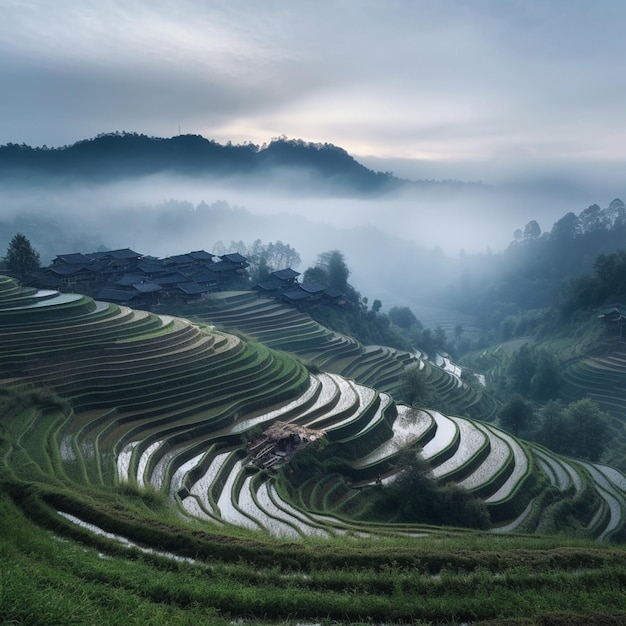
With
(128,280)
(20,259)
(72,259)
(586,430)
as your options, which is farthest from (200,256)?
(586,430)

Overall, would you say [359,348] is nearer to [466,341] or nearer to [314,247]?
[466,341]

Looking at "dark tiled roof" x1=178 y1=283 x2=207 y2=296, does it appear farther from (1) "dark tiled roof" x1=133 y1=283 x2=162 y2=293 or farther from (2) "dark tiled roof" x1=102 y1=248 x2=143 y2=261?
(2) "dark tiled roof" x1=102 y1=248 x2=143 y2=261

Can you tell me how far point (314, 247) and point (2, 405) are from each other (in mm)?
152683

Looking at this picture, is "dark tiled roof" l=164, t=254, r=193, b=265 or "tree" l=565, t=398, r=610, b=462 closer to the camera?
"tree" l=565, t=398, r=610, b=462

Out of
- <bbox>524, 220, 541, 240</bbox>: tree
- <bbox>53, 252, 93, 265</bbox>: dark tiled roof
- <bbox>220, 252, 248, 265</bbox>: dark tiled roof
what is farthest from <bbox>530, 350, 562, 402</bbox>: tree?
<bbox>524, 220, 541, 240</bbox>: tree

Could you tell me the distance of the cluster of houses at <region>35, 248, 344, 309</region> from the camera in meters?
42.0

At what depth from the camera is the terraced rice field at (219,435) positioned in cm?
1662

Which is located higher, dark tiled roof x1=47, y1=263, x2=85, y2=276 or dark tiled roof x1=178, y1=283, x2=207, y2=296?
dark tiled roof x1=47, y1=263, x2=85, y2=276

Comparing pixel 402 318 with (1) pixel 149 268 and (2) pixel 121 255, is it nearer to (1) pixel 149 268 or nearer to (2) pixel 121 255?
(1) pixel 149 268

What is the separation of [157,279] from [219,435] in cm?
2606

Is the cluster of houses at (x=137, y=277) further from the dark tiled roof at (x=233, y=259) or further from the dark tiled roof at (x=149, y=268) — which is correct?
the dark tiled roof at (x=233, y=259)

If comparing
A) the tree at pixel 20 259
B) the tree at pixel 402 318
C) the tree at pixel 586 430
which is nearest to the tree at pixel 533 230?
the tree at pixel 402 318

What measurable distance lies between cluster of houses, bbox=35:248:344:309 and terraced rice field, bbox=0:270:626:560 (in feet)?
37.3

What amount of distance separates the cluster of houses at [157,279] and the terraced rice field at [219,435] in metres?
11.4
